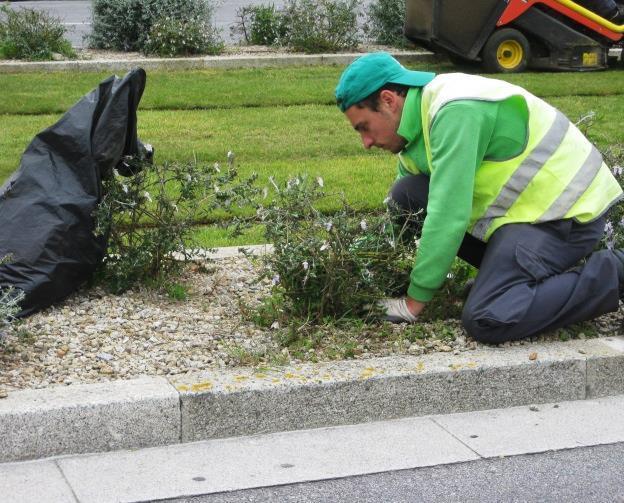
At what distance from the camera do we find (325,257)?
4547mm

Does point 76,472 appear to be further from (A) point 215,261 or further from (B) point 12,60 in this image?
(B) point 12,60

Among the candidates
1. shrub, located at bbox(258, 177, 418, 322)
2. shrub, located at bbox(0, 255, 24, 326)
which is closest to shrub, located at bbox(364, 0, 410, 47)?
shrub, located at bbox(258, 177, 418, 322)

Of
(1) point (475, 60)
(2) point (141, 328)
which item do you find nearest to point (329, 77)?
(1) point (475, 60)

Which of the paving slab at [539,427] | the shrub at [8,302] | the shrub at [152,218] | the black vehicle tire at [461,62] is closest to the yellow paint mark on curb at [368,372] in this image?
the paving slab at [539,427]

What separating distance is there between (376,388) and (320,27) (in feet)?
31.5

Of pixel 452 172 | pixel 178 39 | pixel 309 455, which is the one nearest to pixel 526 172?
pixel 452 172

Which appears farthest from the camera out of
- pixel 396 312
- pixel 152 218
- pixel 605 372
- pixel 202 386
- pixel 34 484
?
pixel 152 218

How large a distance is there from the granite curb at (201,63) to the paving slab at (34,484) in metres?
8.60

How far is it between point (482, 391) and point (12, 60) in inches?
369

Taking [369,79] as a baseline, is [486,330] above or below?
below

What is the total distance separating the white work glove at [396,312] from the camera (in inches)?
181

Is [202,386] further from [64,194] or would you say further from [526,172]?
[526,172]

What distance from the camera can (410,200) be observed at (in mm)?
4777

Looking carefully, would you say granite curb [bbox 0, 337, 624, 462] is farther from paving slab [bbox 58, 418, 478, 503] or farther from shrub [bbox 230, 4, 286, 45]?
shrub [bbox 230, 4, 286, 45]
